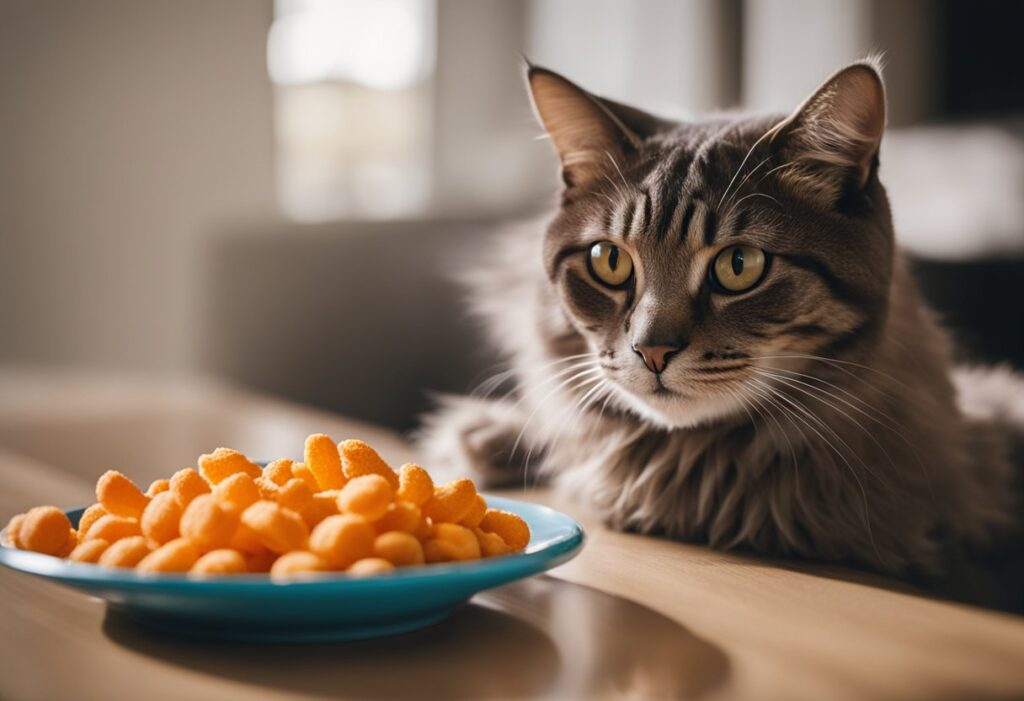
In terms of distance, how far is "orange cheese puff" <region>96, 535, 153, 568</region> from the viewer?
74 cm

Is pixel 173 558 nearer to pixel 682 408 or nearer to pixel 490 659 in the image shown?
pixel 490 659

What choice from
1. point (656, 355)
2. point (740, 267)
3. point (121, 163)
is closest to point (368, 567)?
point (656, 355)

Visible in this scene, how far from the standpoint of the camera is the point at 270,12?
182 inches

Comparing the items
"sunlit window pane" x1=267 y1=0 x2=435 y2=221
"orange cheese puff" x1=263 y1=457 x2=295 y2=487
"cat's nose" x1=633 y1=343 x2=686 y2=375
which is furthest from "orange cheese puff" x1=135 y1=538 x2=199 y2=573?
"sunlit window pane" x1=267 y1=0 x2=435 y2=221

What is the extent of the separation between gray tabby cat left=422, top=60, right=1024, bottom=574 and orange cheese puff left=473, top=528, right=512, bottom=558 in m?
0.32

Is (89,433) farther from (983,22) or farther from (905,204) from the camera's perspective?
(983,22)

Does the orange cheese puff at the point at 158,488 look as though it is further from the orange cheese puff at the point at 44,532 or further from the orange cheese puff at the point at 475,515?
the orange cheese puff at the point at 475,515

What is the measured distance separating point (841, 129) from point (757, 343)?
233 mm

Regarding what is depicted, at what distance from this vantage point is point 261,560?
75 centimetres

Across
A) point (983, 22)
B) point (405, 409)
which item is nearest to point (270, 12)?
point (405, 409)

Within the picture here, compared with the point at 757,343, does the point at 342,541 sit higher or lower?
lower

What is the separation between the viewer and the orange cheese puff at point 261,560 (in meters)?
0.74

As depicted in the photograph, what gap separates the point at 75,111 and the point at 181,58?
0.50 m

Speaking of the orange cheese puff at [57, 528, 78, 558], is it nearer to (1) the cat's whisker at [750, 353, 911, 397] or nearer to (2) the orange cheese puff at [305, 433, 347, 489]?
(2) the orange cheese puff at [305, 433, 347, 489]
